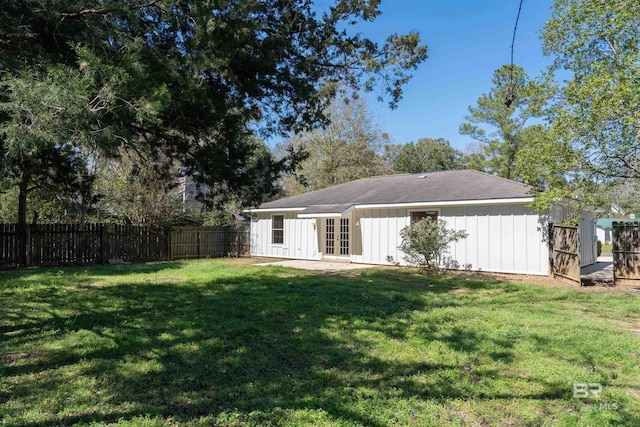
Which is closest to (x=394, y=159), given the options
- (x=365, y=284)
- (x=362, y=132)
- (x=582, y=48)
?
(x=362, y=132)

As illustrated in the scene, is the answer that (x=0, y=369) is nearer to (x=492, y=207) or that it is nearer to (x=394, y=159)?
(x=492, y=207)

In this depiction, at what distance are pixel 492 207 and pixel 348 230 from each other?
5.83 m

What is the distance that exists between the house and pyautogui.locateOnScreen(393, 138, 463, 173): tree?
56.9 ft

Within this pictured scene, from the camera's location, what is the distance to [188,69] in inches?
208

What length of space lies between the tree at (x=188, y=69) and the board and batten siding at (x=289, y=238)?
9959 mm

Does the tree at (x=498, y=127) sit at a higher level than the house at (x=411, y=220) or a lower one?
higher

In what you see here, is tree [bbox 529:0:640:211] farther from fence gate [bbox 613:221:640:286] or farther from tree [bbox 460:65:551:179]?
tree [bbox 460:65:551:179]

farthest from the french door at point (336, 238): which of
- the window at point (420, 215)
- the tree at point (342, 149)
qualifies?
the tree at point (342, 149)

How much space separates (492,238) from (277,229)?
9930 millimetres

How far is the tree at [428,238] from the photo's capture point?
1201 centimetres

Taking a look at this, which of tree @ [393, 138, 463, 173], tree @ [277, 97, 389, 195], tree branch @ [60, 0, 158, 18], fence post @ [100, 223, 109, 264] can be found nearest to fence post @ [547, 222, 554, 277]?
tree branch @ [60, 0, 158, 18]

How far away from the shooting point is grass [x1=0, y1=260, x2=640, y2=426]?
3311 mm

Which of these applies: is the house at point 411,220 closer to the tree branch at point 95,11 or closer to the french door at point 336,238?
the french door at point 336,238
